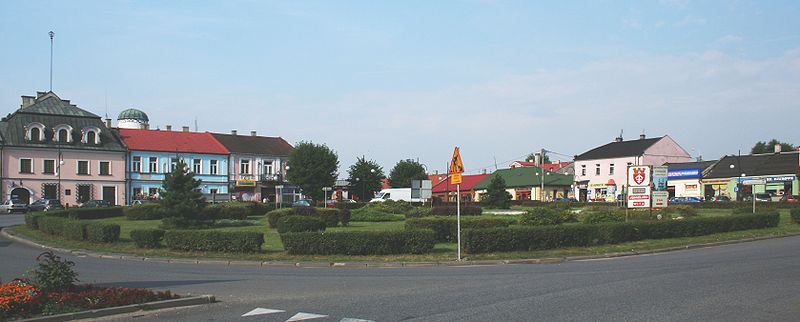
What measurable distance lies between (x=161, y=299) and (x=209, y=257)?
39.7ft

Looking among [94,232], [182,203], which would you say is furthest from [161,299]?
[182,203]

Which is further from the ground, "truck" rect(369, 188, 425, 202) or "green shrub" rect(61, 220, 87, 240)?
"truck" rect(369, 188, 425, 202)

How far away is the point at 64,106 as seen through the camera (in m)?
73.4

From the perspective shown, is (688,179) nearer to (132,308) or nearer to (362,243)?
(362,243)

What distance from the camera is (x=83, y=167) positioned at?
71062 mm

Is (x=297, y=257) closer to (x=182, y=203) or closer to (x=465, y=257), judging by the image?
(x=465, y=257)

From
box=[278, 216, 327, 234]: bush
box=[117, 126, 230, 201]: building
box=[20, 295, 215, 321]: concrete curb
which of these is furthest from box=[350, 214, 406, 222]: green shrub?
box=[117, 126, 230, 201]: building

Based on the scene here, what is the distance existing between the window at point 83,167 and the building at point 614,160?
58.8 meters

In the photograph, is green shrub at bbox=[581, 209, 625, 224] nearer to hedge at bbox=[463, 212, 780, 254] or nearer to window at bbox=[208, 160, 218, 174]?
hedge at bbox=[463, 212, 780, 254]

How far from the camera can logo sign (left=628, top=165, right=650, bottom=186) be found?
3400 cm

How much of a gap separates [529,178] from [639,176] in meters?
63.2

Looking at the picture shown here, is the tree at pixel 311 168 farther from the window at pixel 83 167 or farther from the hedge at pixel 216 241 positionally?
the hedge at pixel 216 241

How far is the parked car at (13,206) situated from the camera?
59.7 meters

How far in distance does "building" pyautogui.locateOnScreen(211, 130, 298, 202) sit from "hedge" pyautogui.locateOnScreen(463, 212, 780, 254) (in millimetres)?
55993
